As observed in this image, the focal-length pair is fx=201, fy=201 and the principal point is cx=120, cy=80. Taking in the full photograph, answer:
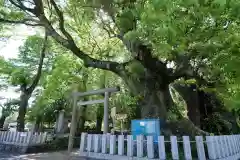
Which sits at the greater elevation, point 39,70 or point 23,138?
point 39,70

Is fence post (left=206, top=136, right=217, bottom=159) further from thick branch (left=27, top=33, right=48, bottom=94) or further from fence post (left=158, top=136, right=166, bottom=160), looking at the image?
thick branch (left=27, top=33, right=48, bottom=94)

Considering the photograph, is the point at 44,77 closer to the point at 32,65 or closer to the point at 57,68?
the point at 32,65

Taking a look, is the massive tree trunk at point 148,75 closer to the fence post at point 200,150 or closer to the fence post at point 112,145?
the fence post at point 112,145

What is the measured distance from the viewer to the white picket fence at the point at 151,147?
490 cm

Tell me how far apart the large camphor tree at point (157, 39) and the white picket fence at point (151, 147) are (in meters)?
2.26

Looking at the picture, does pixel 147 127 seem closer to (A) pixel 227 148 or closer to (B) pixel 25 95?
(A) pixel 227 148

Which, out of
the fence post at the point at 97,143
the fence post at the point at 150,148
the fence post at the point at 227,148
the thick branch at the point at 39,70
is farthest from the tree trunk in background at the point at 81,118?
the fence post at the point at 227,148

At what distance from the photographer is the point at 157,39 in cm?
508

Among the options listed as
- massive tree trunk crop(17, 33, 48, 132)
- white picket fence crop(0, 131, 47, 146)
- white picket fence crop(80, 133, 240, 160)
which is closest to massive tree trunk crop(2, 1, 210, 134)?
white picket fence crop(80, 133, 240, 160)

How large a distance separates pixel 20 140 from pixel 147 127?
319 inches

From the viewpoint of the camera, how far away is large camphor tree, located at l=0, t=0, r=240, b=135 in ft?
14.8

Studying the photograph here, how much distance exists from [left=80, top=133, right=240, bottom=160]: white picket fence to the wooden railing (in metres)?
5.19

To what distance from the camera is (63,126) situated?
623 inches

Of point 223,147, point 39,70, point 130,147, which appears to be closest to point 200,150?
point 223,147
